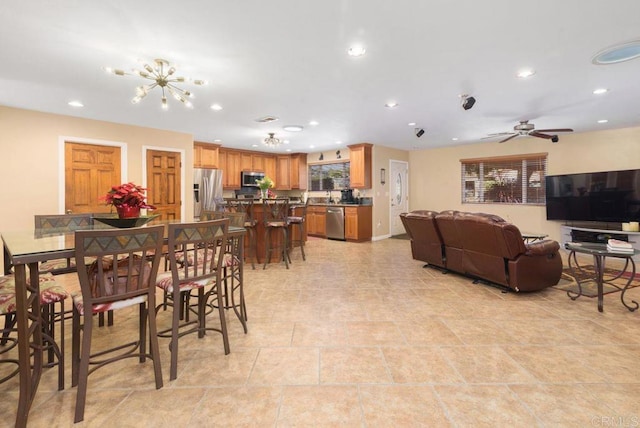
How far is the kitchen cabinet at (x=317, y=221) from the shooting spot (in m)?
7.91

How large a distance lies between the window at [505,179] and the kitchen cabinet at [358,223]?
2514 millimetres

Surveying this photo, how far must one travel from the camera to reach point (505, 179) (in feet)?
23.3

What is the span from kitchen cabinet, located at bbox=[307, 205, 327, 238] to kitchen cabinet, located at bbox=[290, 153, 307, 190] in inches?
37.3

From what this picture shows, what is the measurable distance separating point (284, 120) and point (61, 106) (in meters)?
3.06

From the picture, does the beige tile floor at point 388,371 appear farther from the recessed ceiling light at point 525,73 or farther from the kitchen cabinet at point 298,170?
the kitchen cabinet at point 298,170

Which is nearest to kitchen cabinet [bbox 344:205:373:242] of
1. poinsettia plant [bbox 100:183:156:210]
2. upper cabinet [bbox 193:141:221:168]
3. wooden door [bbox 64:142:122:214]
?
upper cabinet [bbox 193:141:221:168]

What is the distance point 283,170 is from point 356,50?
6221mm

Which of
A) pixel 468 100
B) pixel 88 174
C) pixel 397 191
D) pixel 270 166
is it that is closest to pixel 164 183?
pixel 88 174

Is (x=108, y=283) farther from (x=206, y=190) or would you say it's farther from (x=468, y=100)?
(x=206, y=190)

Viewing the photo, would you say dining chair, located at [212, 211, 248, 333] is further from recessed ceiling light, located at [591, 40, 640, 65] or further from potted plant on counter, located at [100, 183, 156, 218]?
recessed ceiling light, located at [591, 40, 640, 65]

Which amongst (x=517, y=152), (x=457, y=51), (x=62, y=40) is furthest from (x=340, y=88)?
(x=517, y=152)

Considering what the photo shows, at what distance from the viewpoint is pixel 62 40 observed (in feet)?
7.89

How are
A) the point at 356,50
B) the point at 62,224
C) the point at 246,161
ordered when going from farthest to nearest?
the point at 246,161 < the point at 62,224 < the point at 356,50

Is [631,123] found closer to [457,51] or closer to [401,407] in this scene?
[457,51]
